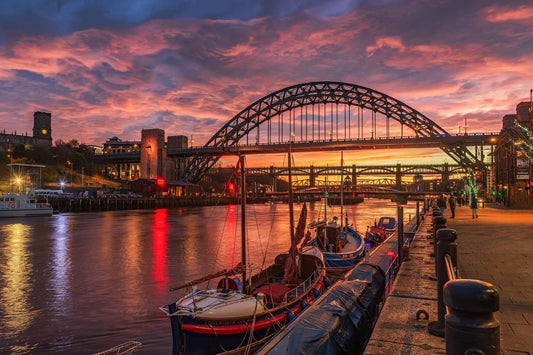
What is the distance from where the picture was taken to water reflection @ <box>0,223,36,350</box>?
40.1 ft

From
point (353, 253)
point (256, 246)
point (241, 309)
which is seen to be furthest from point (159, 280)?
point (256, 246)

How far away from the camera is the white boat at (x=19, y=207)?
57.4 m

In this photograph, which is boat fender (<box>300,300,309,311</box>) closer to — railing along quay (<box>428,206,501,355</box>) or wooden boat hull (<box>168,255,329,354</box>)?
wooden boat hull (<box>168,255,329,354</box>)

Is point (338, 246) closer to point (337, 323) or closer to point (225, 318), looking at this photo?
point (225, 318)

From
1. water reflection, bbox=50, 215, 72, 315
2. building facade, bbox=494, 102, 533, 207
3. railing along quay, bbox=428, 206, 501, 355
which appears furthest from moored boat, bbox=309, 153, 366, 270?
building facade, bbox=494, 102, 533, 207

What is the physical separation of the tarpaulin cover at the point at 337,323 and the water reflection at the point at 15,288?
28.1 feet

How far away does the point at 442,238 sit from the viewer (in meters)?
5.06

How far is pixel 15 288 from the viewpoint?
55.4 ft

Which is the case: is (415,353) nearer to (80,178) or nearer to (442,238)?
(442,238)

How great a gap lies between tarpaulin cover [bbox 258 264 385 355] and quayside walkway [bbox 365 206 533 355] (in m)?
0.75

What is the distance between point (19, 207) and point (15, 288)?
49639 millimetres

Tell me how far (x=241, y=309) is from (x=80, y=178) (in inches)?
4254

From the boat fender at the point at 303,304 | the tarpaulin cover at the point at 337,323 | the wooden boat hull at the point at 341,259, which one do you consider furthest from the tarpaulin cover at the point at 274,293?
the wooden boat hull at the point at 341,259

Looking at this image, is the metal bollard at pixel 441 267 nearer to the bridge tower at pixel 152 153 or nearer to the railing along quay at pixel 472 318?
the railing along quay at pixel 472 318
